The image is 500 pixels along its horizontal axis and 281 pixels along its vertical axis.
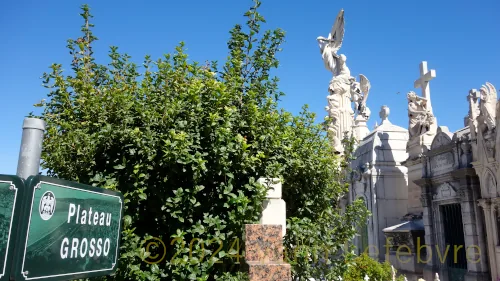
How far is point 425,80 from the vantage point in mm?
15688

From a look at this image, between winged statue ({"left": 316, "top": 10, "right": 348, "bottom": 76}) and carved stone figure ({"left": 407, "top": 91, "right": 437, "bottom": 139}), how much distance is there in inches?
334

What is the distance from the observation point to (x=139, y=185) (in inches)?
169

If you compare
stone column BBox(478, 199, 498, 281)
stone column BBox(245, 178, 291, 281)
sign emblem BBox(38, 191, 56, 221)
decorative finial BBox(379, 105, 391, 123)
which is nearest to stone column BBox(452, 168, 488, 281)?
stone column BBox(478, 199, 498, 281)

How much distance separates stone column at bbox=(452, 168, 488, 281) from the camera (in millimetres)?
10938

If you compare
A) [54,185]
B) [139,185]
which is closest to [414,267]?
[139,185]

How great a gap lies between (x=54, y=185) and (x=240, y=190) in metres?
2.82

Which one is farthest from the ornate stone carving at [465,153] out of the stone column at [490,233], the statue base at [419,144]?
the statue base at [419,144]

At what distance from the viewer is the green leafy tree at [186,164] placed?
417 cm

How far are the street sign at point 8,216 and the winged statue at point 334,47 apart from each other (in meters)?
23.4

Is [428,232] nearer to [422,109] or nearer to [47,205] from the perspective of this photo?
[422,109]

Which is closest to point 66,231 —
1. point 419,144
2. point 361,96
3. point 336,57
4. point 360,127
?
point 419,144

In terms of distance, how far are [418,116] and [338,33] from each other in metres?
11.6

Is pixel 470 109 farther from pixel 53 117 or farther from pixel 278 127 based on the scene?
pixel 53 117

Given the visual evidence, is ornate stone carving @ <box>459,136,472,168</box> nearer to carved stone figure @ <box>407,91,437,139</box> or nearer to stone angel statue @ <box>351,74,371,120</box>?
carved stone figure @ <box>407,91,437,139</box>
